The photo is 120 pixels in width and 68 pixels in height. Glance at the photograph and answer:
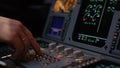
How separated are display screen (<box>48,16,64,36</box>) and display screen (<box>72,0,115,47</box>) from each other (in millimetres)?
122

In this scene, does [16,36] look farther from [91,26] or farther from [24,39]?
[91,26]

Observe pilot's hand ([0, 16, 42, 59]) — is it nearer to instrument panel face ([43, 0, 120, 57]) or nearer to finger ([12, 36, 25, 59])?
finger ([12, 36, 25, 59])

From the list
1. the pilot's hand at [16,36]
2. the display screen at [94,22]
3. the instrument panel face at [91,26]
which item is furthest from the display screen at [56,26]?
the pilot's hand at [16,36]

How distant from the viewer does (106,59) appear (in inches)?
39.3

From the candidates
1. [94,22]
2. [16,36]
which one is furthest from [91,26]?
[16,36]

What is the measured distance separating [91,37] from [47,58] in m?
0.24

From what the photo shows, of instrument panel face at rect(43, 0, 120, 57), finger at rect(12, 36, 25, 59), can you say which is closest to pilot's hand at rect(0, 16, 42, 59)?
finger at rect(12, 36, 25, 59)

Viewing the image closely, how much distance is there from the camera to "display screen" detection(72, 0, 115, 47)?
1101 mm

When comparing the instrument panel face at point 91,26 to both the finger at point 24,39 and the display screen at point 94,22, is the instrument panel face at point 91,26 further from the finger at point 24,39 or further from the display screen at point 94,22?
the finger at point 24,39

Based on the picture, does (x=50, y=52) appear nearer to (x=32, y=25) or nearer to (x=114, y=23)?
(x=114, y=23)

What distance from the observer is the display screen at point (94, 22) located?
110 cm

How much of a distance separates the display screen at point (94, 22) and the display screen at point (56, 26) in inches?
4.8

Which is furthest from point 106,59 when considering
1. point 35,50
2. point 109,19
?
point 35,50

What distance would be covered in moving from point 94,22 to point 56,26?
286 mm
